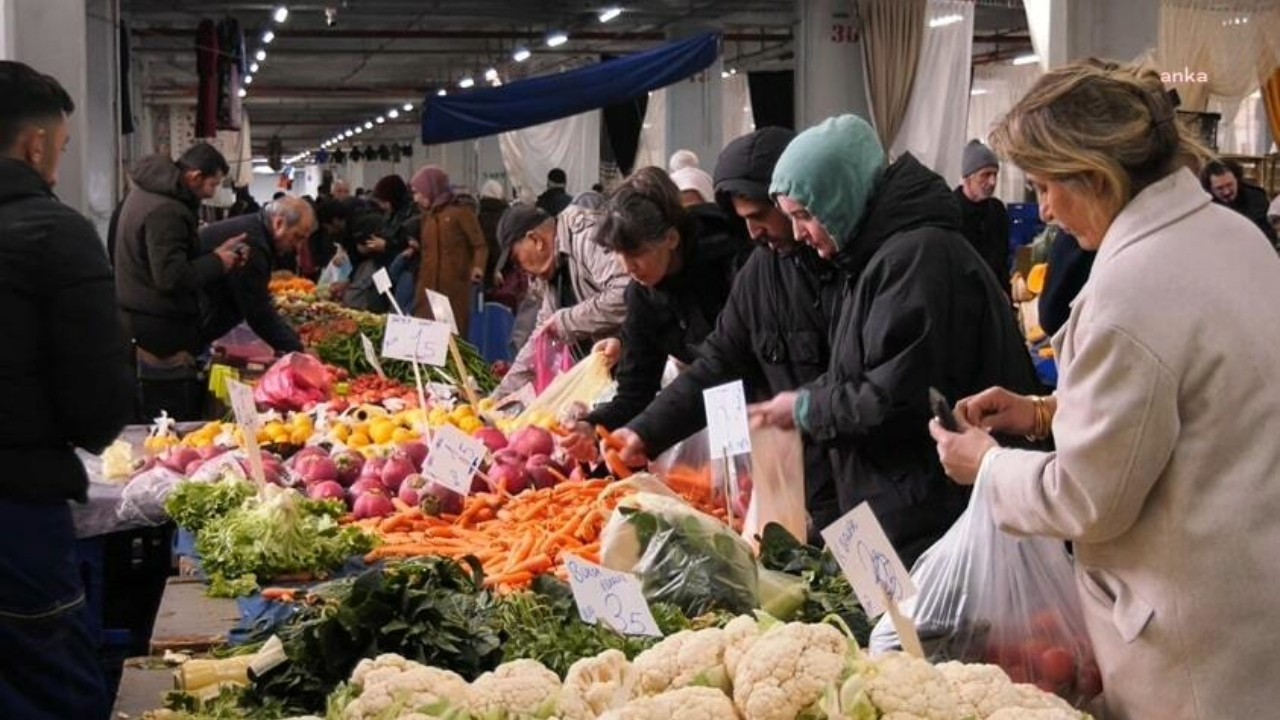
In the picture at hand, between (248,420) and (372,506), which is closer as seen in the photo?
(248,420)

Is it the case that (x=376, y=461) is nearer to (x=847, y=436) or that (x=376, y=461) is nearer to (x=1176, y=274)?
(x=847, y=436)

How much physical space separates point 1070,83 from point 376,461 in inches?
131

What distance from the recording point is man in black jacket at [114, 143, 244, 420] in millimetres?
7672

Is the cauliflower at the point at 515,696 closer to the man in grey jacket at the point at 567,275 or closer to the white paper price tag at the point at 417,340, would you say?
the white paper price tag at the point at 417,340

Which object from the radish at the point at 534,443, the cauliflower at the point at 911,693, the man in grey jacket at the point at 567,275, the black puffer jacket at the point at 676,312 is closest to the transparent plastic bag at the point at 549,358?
the man in grey jacket at the point at 567,275

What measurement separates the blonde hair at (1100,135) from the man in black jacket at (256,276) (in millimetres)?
5986

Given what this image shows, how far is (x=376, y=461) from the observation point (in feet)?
17.6

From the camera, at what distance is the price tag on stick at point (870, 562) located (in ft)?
8.30

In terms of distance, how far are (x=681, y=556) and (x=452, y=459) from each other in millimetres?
1295

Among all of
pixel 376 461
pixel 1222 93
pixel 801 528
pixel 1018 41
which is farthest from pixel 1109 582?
pixel 1018 41

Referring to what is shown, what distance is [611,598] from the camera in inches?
112

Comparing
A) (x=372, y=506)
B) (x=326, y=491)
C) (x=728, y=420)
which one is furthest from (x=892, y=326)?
(x=326, y=491)

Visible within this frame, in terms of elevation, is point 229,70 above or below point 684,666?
above

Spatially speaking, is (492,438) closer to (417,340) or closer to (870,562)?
(417,340)
